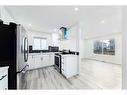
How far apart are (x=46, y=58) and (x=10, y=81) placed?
3857 mm

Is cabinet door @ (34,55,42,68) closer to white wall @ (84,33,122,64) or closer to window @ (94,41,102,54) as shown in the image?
white wall @ (84,33,122,64)

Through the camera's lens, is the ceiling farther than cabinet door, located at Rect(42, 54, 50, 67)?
No

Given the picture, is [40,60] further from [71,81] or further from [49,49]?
[71,81]

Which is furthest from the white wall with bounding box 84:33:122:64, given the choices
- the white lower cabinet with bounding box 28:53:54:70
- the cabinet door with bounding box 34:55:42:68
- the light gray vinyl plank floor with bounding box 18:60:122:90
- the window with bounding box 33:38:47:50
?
the cabinet door with bounding box 34:55:42:68

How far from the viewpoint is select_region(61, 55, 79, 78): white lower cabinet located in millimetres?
3330

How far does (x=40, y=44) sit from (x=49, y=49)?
2.44ft

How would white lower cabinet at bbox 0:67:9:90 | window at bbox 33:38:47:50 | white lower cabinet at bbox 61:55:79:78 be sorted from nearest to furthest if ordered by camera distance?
white lower cabinet at bbox 0:67:9:90
white lower cabinet at bbox 61:55:79:78
window at bbox 33:38:47:50

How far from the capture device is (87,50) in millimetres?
9633

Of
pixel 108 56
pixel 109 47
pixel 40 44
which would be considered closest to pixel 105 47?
pixel 109 47

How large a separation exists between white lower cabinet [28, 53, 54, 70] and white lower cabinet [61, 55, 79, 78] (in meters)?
1.93

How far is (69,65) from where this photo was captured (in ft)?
11.2
